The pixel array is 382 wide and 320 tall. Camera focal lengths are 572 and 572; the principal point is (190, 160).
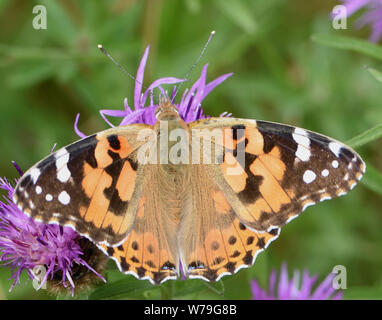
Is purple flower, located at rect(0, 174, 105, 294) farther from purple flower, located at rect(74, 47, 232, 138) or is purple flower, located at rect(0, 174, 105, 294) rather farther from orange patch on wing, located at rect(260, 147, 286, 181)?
orange patch on wing, located at rect(260, 147, 286, 181)

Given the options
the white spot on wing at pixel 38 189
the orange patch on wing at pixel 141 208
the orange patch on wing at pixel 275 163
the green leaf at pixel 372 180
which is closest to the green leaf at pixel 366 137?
the green leaf at pixel 372 180

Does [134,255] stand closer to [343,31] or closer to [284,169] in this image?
[284,169]

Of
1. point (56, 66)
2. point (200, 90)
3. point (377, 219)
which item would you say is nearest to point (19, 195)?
point (200, 90)

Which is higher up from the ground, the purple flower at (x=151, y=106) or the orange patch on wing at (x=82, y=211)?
the purple flower at (x=151, y=106)

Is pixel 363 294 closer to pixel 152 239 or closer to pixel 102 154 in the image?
pixel 152 239

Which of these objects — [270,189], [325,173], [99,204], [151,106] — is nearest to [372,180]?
[325,173]

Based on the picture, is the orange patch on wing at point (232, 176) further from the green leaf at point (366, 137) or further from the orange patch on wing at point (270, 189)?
the green leaf at point (366, 137)

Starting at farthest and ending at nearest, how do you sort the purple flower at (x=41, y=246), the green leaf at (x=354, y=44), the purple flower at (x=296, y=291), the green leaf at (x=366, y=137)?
the purple flower at (x=296, y=291), the green leaf at (x=354, y=44), the green leaf at (x=366, y=137), the purple flower at (x=41, y=246)
